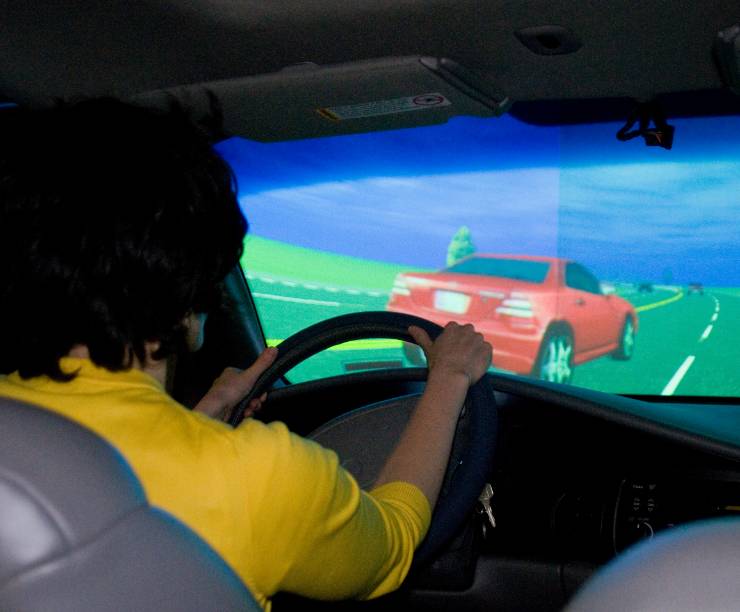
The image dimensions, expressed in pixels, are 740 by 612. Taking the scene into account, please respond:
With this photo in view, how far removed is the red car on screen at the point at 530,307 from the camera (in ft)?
13.3

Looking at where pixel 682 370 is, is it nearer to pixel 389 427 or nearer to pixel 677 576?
pixel 389 427

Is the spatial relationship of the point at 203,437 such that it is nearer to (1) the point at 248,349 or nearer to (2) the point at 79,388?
(2) the point at 79,388

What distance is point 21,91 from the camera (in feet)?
7.75

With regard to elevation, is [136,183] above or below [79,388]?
above

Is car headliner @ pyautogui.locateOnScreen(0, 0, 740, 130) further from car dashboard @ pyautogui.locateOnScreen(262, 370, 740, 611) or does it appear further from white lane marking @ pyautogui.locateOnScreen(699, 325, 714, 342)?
white lane marking @ pyautogui.locateOnScreen(699, 325, 714, 342)

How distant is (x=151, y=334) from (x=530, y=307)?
353 centimetres

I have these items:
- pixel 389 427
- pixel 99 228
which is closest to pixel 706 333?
pixel 389 427

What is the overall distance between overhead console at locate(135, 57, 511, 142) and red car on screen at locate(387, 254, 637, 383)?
1398 millimetres

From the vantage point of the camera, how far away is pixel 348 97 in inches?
94.7

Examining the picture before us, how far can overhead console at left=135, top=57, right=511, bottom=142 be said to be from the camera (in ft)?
7.54

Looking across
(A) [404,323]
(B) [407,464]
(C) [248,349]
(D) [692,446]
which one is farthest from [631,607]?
(C) [248,349]

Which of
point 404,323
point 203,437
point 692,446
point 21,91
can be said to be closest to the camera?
point 203,437

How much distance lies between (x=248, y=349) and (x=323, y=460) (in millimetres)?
1964

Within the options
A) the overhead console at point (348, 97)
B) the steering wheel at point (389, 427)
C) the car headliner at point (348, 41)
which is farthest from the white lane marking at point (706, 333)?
the steering wheel at point (389, 427)
